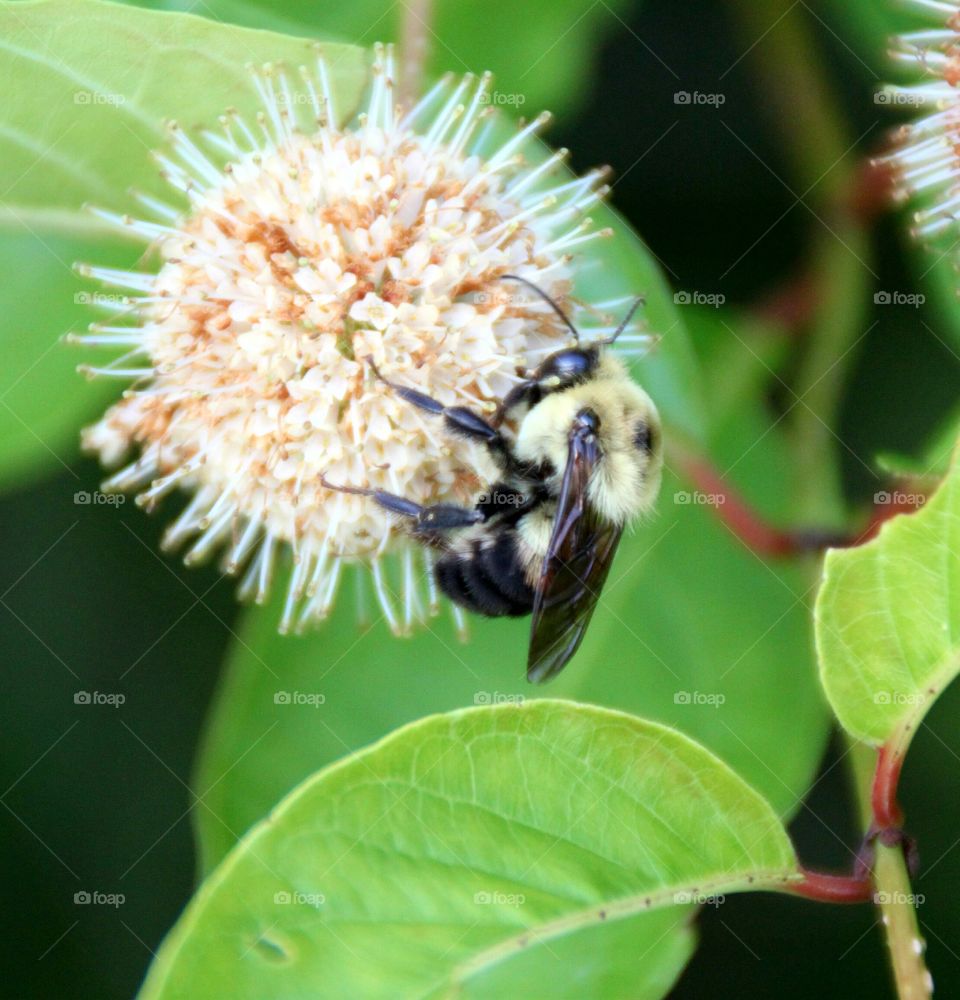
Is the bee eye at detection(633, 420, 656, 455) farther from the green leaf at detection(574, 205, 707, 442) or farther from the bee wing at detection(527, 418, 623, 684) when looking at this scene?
the green leaf at detection(574, 205, 707, 442)

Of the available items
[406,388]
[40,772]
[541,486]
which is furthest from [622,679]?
[40,772]

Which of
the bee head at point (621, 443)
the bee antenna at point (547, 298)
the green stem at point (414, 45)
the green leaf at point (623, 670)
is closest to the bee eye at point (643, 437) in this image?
the bee head at point (621, 443)

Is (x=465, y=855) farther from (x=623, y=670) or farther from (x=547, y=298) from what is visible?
(x=547, y=298)

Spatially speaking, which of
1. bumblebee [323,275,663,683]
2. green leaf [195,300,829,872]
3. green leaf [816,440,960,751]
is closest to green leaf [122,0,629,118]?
green leaf [195,300,829,872]

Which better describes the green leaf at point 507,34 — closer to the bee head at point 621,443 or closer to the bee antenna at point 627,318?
the bee antenna at point 627,318

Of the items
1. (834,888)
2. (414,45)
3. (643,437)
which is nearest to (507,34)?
(414,45)

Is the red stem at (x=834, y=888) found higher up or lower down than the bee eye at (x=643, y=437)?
lower down

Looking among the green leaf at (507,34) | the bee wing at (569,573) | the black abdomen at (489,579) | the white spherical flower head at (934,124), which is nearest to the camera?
the bee wing at (569,573)
